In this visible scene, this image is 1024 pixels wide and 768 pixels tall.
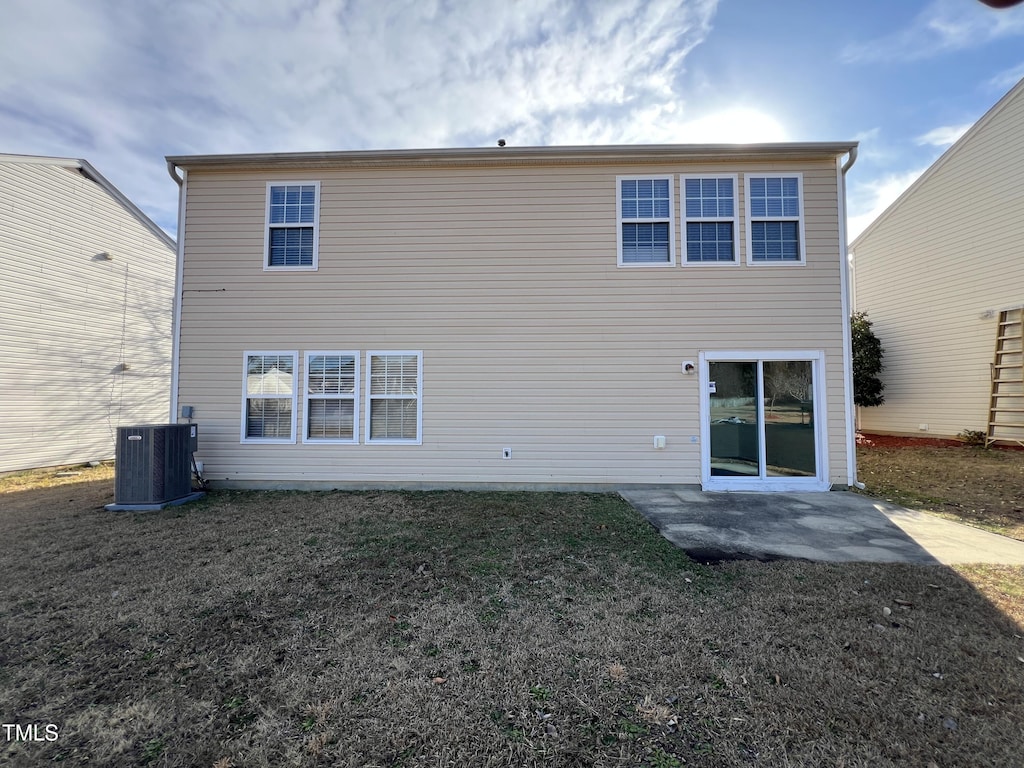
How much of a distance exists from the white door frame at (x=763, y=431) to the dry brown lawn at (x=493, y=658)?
2948mm

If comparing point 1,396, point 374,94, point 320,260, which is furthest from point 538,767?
point 1,396

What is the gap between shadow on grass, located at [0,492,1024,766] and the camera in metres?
1.93

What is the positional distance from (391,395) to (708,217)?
6.04 meters

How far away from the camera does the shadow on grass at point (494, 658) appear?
1.93 meters

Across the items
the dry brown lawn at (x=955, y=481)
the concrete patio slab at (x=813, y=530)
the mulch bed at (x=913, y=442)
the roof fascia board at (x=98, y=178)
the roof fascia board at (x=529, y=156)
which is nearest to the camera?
the concrete patio slab at (x=813, y=530)

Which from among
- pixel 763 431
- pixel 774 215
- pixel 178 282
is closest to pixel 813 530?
pixel 763 431

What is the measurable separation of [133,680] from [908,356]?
17150 mm

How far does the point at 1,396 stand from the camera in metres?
8.61

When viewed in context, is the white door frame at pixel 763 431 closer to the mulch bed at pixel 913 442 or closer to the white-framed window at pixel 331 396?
the white-framed window at pixel 331 396

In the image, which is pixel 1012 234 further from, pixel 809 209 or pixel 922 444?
pixel 809 209

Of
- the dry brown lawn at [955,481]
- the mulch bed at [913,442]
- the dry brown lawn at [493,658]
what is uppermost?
the mulch bed at [913,442]

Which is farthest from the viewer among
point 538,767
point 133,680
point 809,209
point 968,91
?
point 968,91

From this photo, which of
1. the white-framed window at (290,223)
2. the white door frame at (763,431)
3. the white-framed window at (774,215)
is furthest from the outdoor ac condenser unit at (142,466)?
the white-framed window at (774,215)

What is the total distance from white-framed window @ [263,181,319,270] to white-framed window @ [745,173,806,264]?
24.1 feet
